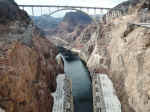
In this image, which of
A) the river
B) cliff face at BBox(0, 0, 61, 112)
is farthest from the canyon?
the river

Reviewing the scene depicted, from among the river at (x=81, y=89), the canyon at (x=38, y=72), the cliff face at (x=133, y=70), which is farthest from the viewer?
the river at (x=81, y=89)

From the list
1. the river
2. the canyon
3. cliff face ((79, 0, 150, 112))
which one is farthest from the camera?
the river

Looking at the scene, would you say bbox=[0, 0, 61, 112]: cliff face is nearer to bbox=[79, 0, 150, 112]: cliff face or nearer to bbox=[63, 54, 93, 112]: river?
bbox=[63, 54, 93, 112]: river

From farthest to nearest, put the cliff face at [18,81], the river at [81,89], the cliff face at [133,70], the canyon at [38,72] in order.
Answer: the river at [81,89] < the cliff face at [133,70] < the canyon at [38,72] < the cliff face at [18,81]

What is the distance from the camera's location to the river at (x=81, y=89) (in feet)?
101

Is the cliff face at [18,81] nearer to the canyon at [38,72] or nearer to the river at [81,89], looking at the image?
the canyon at [38,72]

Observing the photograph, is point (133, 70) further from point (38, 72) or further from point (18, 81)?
point (18, 81)

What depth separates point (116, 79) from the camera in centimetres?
3180

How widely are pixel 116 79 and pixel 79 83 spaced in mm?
12362

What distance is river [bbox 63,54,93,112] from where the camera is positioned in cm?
3066

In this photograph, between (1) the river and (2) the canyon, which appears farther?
(1) the river

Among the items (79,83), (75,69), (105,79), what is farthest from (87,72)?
(105,79)

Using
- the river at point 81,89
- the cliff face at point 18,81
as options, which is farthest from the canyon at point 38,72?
the river at point 81,89

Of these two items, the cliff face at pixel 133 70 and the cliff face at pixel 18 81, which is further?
the cliff face at pixel 133 70
